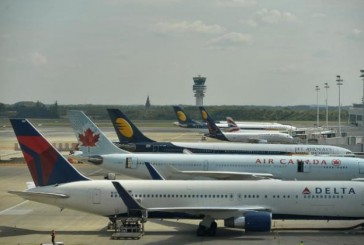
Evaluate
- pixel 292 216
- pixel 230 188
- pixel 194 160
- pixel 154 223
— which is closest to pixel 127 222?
pixel 154 223

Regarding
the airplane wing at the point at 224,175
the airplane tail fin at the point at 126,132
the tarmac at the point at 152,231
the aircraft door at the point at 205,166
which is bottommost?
the tarmac at the point at 152,231

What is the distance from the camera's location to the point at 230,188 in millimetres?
33688

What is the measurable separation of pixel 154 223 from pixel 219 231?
458 cm

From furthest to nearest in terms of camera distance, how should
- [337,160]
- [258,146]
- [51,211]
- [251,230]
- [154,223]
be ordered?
[258,146]
[337,160]
[51,211]
[154,223]
[251,230]

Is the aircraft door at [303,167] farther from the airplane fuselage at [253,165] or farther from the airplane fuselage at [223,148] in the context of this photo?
the airplane fuselage at [223,148]

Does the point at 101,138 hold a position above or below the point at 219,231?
above

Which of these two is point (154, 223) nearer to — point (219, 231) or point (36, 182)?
point (219, 231)

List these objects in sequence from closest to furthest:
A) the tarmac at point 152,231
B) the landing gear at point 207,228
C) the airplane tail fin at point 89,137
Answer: the tarmac at point 152,231, the landing gear at point 207,228, the airplane tail fin at point 89,137

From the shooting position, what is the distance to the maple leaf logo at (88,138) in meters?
50.3

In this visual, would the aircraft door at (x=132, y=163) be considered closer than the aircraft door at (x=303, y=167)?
No

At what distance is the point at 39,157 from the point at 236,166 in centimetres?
1889

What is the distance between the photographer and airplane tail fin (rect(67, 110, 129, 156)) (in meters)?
50.1

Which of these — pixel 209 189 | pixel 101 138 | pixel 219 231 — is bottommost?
pixel 219 231

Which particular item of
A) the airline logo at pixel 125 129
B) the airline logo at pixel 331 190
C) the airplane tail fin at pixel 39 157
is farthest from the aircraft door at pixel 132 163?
the airline logo at pixel 331 190
